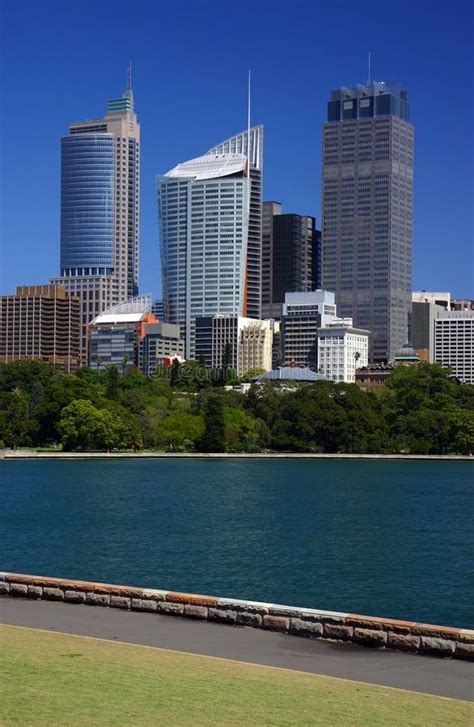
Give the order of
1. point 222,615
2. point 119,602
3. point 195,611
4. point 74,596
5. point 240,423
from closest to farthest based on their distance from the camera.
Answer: point 222,615 → point 195,611 → point 119,602 → point 74,596 → point 240,423

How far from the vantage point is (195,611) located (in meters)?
21.2

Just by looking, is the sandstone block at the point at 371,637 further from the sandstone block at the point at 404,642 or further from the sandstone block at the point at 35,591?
the sandstone block at the point at 35,591

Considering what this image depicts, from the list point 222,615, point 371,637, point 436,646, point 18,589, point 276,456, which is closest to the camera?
point 436,646

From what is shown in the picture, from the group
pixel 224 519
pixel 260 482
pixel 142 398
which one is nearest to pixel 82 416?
pixel 142 398

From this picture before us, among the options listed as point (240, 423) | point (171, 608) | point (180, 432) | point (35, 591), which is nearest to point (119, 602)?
point (171, 608)

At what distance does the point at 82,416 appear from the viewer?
137000 mm

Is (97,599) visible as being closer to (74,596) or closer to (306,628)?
(74,596)

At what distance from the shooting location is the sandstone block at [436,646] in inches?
724

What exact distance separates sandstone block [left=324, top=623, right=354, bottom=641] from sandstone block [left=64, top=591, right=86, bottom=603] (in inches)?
211

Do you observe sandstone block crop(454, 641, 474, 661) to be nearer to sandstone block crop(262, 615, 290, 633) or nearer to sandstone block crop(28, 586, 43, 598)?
sandstone block crop(262, 615, 290, 633)

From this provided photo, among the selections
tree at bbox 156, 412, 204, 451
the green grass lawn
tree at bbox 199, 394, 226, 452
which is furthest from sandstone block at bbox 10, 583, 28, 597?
tree at bbox 156, 412, 204, 451

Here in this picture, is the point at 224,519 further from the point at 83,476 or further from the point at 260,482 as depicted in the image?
the point at 83,476

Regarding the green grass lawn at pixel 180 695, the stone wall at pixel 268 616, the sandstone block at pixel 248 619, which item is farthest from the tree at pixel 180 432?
the green grass lawn at pixel 180 695

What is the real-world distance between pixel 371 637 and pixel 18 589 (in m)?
7.99
